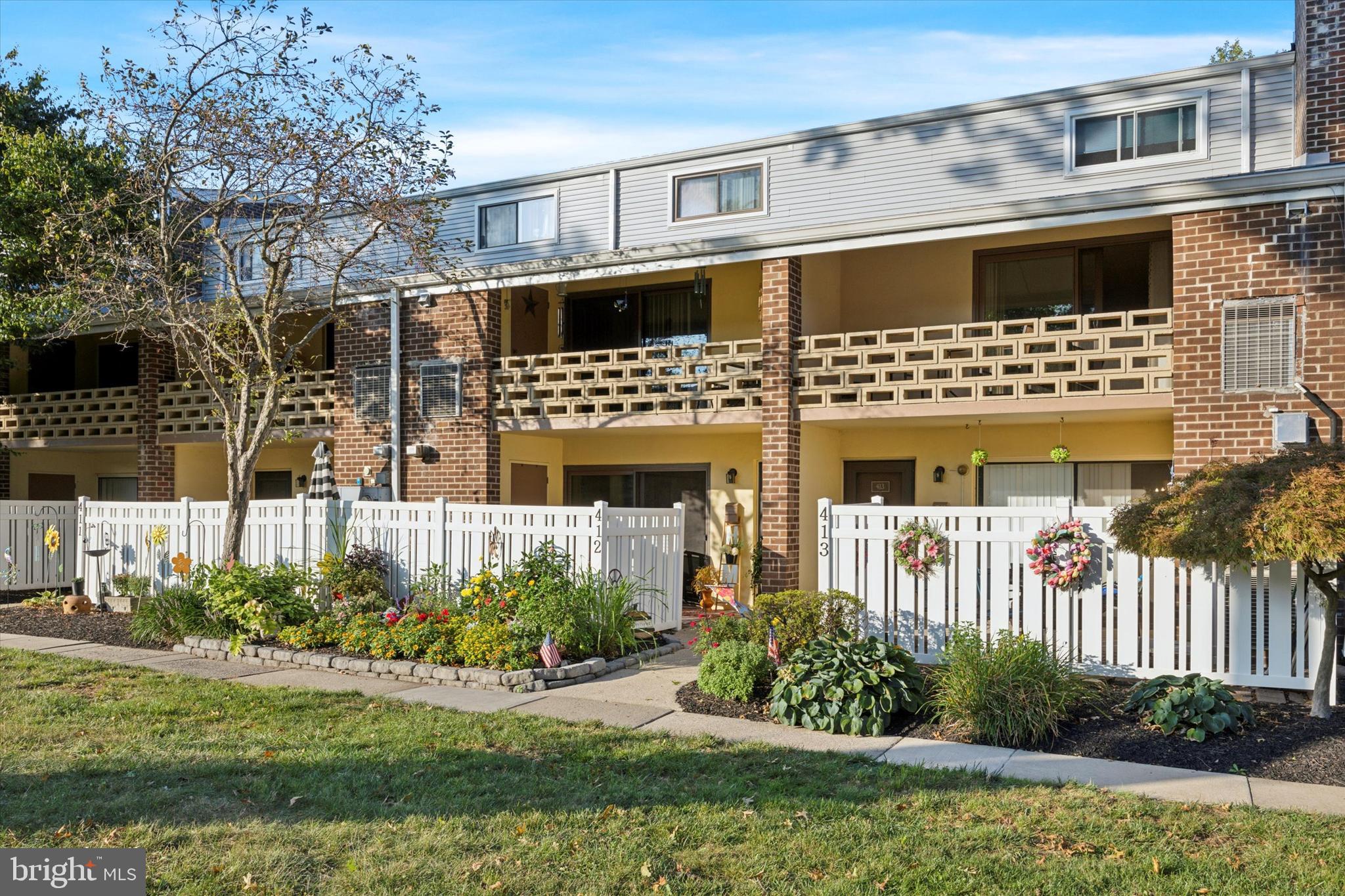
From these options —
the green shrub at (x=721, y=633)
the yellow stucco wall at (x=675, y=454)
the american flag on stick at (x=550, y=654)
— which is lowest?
the american flag on stick at (x=550, y=654)

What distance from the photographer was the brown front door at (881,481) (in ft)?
50.1

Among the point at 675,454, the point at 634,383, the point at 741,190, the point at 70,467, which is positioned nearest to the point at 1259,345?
the point at 741,190

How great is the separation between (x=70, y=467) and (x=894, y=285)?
18.6 meters

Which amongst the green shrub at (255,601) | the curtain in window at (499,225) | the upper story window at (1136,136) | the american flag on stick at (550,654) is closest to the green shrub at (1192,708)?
the american flag on stick at (550,654)

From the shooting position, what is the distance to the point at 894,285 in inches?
598

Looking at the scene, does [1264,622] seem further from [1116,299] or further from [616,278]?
[616,278]

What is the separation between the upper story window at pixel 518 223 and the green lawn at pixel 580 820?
10.5 meters

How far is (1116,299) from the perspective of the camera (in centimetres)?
1359

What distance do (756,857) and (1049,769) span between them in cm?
259

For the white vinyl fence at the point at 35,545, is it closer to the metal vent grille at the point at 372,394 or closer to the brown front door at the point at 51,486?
the metal vent grille at the point at 372,394

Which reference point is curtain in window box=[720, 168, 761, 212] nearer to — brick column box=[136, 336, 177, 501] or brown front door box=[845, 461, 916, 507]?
brown front door box=[845, 461, 916, 507]

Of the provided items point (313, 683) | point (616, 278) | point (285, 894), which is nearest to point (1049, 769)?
point (285, 894)

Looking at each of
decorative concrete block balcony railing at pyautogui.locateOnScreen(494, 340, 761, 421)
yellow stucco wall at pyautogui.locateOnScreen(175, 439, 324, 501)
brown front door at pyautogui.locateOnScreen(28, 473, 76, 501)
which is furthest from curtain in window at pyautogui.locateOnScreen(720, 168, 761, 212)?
brown front door at pyautogui.locateOnScreen(28, 473, 76, 501)

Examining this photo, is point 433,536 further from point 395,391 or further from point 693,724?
point 693,724
